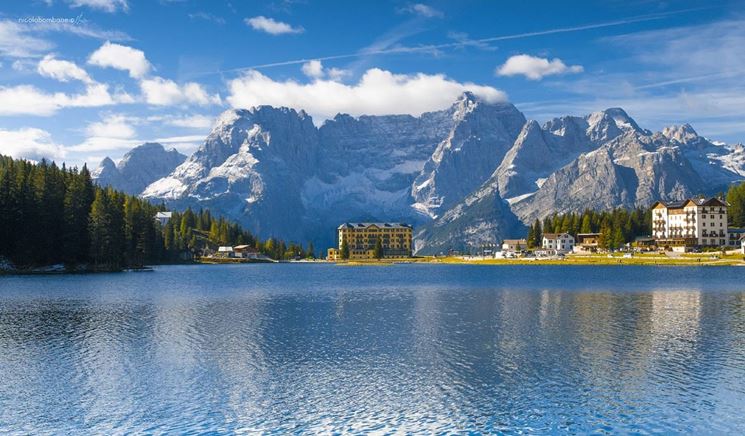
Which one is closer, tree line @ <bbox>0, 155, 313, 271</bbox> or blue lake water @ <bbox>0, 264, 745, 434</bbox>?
blue lake water @ <bbox>0, 264, 745, 434</bbox>

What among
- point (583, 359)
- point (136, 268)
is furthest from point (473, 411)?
point (136, 268)

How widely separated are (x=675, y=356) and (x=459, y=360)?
52.5ft

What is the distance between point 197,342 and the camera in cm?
5678

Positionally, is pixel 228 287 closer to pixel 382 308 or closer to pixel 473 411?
pixel 382 308

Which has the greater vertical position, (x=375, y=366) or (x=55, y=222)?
(x=55, y=222)

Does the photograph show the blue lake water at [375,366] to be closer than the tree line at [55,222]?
Yes

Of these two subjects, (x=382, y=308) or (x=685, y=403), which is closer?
(x=685, y=403)

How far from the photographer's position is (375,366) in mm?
46844

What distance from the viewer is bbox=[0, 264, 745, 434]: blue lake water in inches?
1353

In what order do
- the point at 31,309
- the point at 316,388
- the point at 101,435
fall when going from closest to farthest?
the point at 101,435
the point at 316,388
the point at 31,309

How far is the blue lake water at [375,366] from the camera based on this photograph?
113 feet

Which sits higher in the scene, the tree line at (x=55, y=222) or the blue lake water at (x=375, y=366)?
the tree line at (x=55, y=222)

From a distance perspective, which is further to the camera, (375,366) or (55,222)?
(55,222)

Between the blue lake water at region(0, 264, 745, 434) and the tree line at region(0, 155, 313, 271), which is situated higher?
the tree line at region(0, 155, 313, 271)
